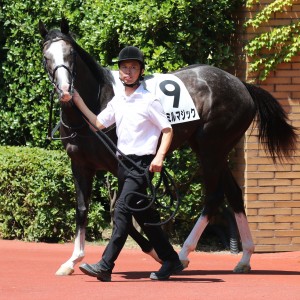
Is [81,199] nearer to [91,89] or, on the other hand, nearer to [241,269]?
[91,89]

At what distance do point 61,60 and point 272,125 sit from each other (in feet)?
8.30

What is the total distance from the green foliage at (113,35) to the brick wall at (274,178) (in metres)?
0.39

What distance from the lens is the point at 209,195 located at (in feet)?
29.8

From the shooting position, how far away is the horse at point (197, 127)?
326 inches

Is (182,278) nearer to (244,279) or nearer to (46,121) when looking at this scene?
(244,279)

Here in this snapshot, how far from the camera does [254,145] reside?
34.5 feet

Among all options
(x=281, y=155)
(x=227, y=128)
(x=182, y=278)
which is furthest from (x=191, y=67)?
(x=182, y=278)

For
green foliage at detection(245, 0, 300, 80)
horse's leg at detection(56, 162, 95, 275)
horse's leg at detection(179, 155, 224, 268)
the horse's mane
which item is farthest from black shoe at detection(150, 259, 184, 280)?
green foliage at detection(245, 0, 300, 80)

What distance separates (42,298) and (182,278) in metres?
1.74

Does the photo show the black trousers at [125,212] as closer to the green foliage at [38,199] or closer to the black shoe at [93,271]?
the black shoe at [93,271]

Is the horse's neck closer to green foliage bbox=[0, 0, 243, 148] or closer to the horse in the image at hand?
the horse

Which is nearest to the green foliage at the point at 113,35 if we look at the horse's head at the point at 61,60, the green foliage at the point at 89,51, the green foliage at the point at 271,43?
the green foliage at the point at 89,51

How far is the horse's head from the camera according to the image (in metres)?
7.94

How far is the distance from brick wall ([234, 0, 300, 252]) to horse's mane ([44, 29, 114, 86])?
2330mm
